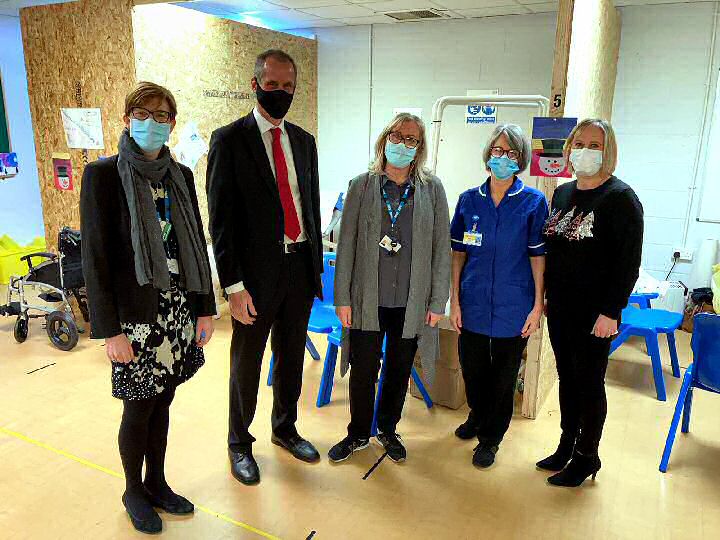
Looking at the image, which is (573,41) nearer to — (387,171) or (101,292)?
(387,171)

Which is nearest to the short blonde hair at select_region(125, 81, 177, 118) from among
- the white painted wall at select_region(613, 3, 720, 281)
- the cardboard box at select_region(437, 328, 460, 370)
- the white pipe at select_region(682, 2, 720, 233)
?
the cardboard box at select_region(437, 328, 460, 370)

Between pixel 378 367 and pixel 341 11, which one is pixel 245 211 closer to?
pixel 378 367

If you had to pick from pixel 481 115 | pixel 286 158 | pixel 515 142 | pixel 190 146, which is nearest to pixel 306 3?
pixel 190 146

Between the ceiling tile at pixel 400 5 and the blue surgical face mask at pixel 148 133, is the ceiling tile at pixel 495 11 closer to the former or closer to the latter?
the ceiling tile at pixel 400 5

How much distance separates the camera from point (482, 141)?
5.17 metres

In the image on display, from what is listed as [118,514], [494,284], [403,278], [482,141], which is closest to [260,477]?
[118,514]

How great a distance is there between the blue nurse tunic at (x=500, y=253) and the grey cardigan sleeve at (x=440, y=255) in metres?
0.10

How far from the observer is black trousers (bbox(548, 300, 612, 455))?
2240 millimetres

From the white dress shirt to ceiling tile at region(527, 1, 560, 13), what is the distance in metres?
3.09

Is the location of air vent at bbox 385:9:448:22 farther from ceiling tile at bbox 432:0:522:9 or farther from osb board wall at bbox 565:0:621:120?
osb board wall at bbox 565:0:621:120

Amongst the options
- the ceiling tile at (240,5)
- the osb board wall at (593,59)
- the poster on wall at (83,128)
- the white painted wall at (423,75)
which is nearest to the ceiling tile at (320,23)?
the white painted wall at (423,75)

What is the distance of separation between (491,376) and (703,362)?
961 mm

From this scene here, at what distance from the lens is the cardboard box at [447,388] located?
10.2ft

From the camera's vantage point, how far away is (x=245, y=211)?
221cm
